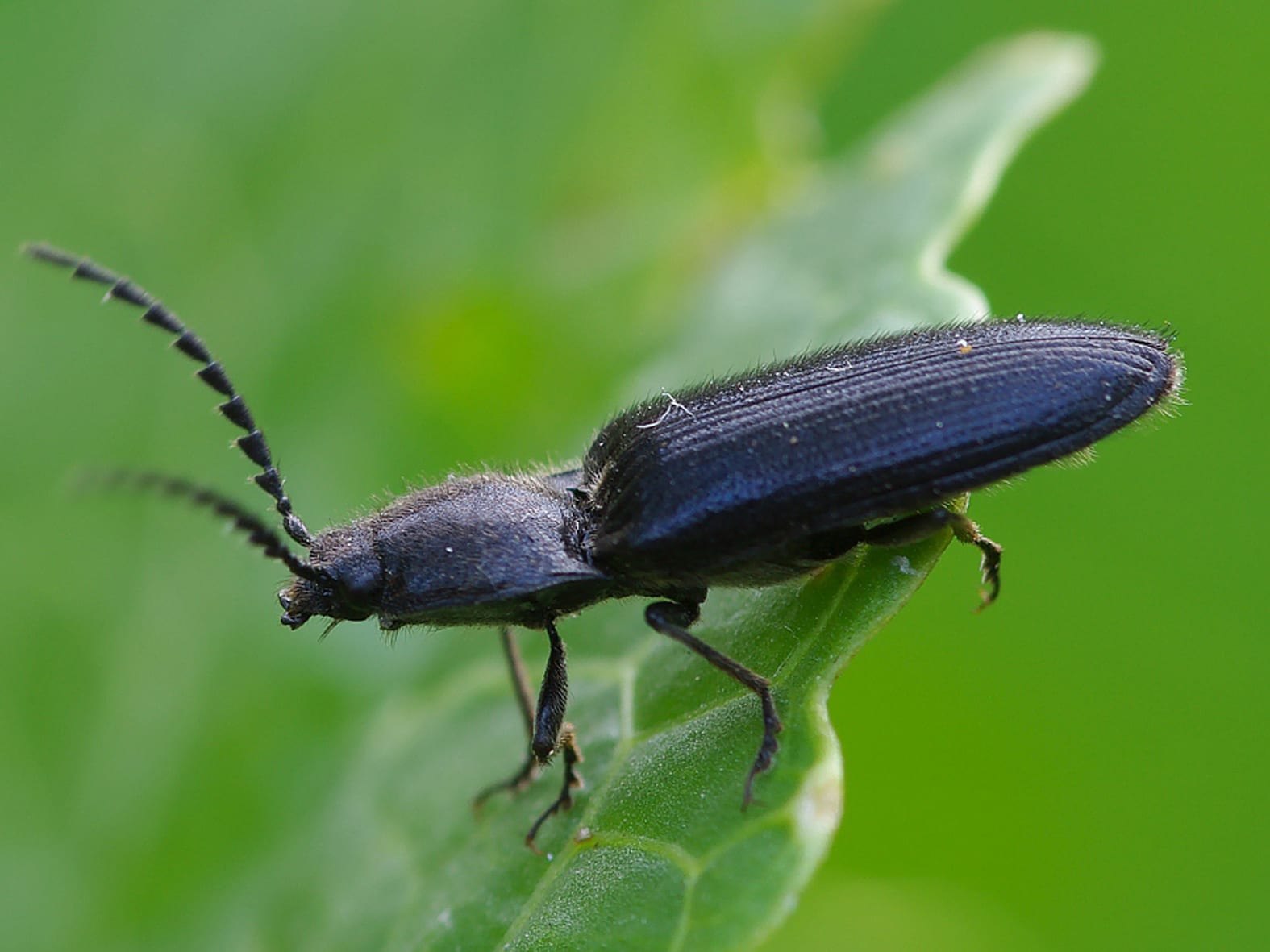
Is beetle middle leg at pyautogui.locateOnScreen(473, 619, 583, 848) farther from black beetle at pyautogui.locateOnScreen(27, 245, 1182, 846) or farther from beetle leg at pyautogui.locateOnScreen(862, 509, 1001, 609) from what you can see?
beetle leg at pyautogui.locateOnScreen(862, 509, 1001, 609)

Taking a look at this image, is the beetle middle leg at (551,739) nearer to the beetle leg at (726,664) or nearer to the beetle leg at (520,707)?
the beetle leg at (520,707)

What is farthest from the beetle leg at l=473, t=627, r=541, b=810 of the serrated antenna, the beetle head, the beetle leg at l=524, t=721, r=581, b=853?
the serrated antenna

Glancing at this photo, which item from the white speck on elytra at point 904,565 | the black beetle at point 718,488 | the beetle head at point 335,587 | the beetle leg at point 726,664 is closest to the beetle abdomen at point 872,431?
the black beetle at point 718,488

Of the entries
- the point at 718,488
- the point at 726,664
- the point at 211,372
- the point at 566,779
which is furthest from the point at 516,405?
the point at 726,664

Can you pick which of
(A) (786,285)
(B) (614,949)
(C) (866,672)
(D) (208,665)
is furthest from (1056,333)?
(D) (208,665)

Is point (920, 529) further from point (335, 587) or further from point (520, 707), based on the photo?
point (335, 587)

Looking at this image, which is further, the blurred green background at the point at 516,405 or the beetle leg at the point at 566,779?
the blurred green background at the point at 516,405
